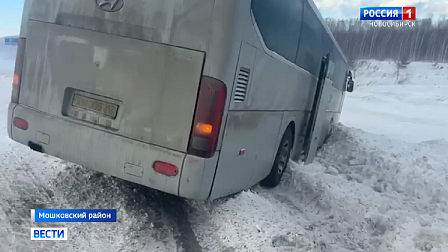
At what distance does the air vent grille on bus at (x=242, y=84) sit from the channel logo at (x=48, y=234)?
2110 mm

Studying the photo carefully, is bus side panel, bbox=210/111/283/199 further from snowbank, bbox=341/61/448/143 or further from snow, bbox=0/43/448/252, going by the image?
snowbank, bbox=341/61/448/143

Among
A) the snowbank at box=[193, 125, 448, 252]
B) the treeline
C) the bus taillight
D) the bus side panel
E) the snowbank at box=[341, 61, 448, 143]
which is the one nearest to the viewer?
the bus taillight

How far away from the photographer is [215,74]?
380 centimetres

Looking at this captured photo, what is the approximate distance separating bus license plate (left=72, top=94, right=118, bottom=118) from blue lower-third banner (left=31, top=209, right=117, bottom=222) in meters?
1.12

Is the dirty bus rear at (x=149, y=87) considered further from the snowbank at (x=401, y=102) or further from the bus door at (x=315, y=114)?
the snowbank at (x=401, y=102)

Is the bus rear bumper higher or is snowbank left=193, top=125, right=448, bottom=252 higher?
the bus rear bumper

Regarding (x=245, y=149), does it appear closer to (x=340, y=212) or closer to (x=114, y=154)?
(x=114, y=154)

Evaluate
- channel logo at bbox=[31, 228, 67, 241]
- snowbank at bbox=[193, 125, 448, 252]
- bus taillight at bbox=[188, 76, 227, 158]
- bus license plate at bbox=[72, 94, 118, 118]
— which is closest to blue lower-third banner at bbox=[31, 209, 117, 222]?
channel logo at bbox=[31, 228, 67, 241]

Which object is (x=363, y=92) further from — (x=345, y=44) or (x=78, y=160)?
(x=78, y=160)

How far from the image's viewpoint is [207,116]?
385 cm

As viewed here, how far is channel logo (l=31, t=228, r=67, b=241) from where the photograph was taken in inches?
153

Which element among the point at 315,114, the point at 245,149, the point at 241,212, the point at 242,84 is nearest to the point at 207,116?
the point at 242,84

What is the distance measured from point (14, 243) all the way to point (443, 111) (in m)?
39.2

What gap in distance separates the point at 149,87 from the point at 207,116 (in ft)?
2.11
